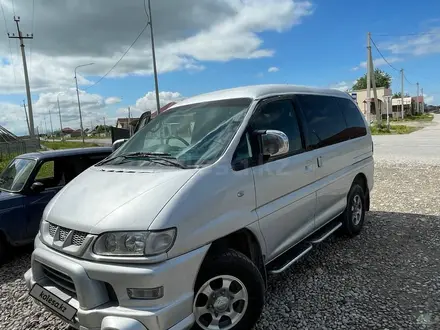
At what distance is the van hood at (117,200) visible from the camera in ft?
7.72

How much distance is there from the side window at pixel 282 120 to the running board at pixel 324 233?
1.04m

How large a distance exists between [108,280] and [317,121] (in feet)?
9.58

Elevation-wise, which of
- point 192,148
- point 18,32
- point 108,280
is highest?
point 18,32

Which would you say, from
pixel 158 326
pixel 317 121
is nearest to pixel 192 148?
pixel 158 326

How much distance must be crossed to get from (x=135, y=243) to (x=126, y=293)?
0.32 m

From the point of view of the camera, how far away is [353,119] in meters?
5.15

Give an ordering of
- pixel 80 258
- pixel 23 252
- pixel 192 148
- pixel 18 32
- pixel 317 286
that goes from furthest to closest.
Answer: pixel 18 32 < pixel 23 252 < pixel 317 286 < pixel 192 148 < pixel 80 258

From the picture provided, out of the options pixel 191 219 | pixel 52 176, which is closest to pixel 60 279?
pixel 191 219

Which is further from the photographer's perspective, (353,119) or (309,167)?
(353,119)

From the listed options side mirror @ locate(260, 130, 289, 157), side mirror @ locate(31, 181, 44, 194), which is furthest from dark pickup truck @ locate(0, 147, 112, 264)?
side mirror @ locate(260, 130, 289, 157)

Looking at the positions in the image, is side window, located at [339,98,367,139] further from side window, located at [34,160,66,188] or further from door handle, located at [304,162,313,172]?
side window, located at [34,160,66,188]

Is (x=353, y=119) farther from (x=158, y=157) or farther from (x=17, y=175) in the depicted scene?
(x=17, y=175)

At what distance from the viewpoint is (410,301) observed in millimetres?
3385

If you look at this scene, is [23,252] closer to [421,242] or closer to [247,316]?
[247,316]
